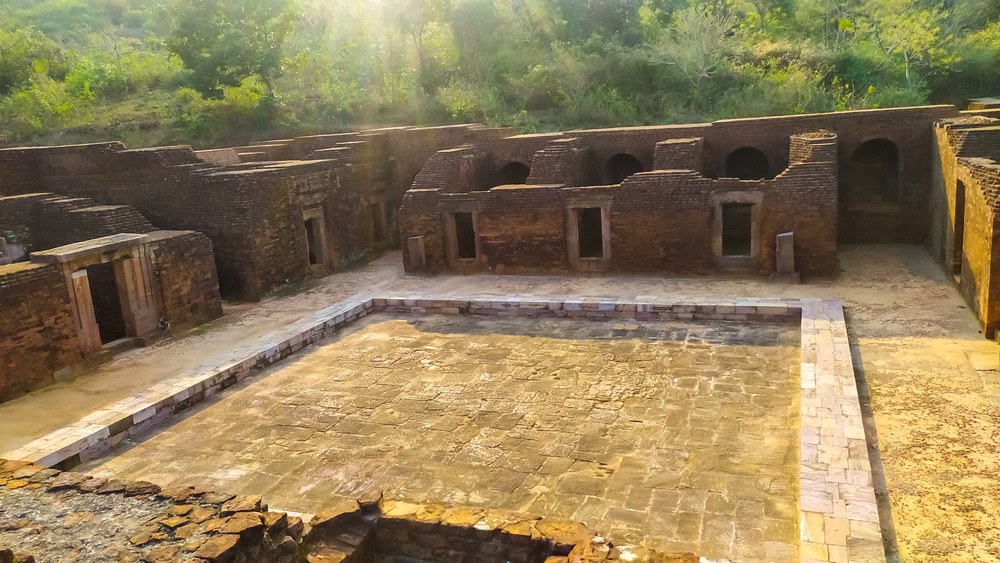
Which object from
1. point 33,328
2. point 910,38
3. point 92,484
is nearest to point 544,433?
point 92,484

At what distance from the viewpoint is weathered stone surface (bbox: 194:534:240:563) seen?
13.9 ft

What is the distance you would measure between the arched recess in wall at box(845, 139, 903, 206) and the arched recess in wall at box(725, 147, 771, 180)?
67.4 inches

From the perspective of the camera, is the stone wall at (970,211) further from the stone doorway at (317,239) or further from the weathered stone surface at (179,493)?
the stone doorway at (317,239)

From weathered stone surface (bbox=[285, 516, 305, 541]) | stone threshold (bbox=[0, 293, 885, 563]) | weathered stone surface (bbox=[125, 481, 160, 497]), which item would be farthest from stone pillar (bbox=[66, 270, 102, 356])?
weathered stone surface (bbox=[285, 516, 305, 541])

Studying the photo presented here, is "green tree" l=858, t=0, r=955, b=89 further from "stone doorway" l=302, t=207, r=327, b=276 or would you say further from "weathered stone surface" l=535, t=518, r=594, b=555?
"weathered stone surface" l=535, t=518, r=594, b=555

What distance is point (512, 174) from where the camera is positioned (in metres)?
16.1

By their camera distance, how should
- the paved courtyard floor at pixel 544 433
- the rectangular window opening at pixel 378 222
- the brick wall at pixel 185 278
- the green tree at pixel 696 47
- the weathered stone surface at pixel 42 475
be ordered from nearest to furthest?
the weathered stone surface at pixel 42 475 → the paved courtyard floor at pixel 544 433 → the brick wall at pixel 185 278 → the rectangular window opening at pixel 378 222 → the green tree at pixel 696 47

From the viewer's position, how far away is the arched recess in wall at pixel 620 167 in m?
15.3

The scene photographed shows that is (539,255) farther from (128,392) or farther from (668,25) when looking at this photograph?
(668,25)

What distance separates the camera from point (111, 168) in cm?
1353

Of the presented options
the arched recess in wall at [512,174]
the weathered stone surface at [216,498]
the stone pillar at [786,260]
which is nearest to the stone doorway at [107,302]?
the weathered stone surface at [216,498]

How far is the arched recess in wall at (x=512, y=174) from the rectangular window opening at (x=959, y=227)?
8376 millimetres

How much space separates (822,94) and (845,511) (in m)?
16.1

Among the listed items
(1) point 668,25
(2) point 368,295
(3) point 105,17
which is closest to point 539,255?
(2) point 368,295
